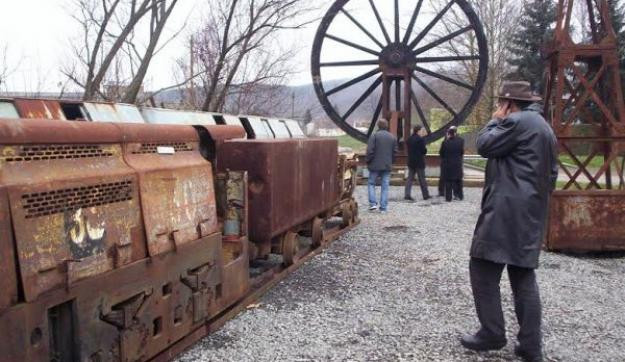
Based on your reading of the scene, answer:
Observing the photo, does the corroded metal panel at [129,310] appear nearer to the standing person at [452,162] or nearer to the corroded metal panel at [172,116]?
the corroded metal panel at [172,116]

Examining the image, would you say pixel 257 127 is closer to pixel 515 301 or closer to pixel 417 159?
pixel 515 301

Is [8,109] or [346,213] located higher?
[8,109]

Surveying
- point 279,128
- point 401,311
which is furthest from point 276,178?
point 279,128

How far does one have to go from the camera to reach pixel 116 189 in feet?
10.0

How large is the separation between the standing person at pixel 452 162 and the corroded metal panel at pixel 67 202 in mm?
9888

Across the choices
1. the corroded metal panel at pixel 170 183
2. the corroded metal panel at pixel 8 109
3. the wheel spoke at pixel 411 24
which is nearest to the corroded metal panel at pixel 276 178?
the corroded metal panel at pixel 170 183

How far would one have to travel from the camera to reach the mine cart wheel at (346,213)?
856cm

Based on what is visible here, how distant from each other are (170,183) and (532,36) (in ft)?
95.1

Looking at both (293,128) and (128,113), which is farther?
(293,128)

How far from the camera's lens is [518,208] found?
3570 mm

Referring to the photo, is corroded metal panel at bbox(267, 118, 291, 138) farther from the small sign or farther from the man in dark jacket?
the man in dark jacket

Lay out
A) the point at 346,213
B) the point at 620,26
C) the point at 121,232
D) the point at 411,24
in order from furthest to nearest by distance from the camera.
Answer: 1. the point at 620,26
2. the point at 411,24
3. the point at 346,213
4. the point at 121,232

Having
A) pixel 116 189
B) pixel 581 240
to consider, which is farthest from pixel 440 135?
pixel 116 189

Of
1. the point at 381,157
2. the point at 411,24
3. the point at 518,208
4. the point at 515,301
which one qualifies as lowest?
the point at 515,301
